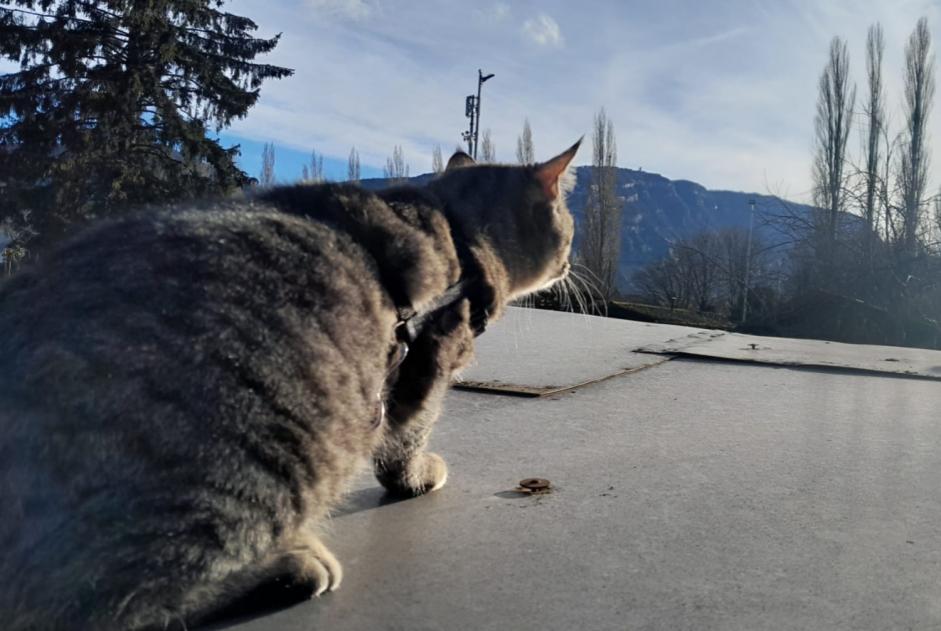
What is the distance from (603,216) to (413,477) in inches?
907

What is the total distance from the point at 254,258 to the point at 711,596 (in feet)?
3.58

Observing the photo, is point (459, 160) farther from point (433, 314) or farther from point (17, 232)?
point (17, 232)

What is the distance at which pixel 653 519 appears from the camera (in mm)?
1842

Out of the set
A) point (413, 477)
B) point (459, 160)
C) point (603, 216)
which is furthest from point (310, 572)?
point (603, 216)

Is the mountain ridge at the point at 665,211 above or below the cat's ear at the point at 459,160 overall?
above

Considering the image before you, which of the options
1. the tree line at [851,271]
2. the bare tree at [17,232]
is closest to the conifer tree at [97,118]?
the bare tree at [17,232]

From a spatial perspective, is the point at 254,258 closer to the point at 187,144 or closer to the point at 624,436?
the point at 624,436

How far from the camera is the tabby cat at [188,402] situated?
1188 millimetres

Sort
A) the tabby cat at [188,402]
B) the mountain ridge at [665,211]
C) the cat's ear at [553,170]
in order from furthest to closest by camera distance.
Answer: the mountain ridge at [665,211] < the cat's ear at [553,170] < the tabby cat at [188,402]

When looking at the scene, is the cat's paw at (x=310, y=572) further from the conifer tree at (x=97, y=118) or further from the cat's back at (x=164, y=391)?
the conifer tree at (x=97, y=118)

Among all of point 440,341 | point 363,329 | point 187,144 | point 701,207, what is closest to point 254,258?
point 363,329

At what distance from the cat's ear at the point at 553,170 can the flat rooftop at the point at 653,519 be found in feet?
2.81

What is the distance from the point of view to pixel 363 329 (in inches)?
64.6

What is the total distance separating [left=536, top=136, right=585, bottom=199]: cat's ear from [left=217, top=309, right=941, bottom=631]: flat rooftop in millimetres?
855
